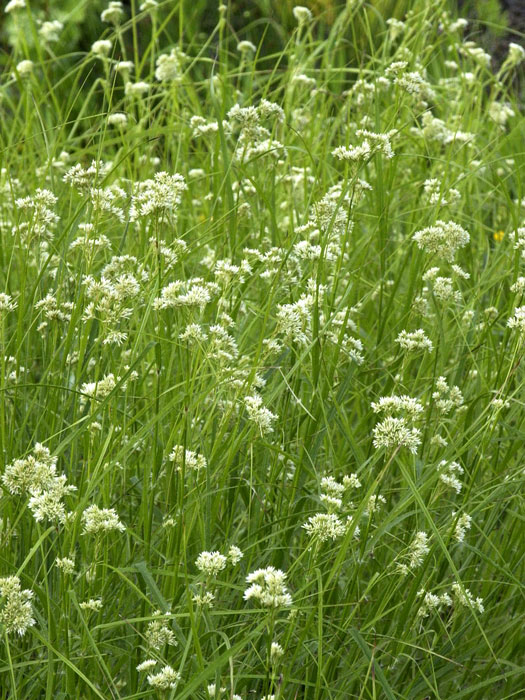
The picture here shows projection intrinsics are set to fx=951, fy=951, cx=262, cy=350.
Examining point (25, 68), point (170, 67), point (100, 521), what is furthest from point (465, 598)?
point (25, 68)

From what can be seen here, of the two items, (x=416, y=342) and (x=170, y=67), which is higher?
(x=170, y=67)

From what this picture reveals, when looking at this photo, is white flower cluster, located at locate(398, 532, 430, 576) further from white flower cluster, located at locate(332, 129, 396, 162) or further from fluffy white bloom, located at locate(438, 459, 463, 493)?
white flower cluster, located at locate(332, 129, 396, 162)

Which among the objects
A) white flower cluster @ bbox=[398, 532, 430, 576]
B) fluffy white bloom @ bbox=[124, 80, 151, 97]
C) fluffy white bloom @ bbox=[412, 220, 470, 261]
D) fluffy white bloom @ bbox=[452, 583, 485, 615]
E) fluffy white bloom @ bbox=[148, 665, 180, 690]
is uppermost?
fluffy white bloom @ bbox=[412, 220, 470, 261]

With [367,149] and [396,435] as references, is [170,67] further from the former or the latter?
[396,435]

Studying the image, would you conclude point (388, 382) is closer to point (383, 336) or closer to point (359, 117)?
point (383, 336)

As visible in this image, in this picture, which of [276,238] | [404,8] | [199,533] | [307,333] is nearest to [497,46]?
[404,8]

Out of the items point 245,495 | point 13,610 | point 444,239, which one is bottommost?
point 245,495

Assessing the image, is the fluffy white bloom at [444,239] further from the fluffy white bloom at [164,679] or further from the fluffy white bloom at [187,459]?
the fluffy white bloom at [164,679]

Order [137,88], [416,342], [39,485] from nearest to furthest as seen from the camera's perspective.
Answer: [39,485], [416,342], [137,88]

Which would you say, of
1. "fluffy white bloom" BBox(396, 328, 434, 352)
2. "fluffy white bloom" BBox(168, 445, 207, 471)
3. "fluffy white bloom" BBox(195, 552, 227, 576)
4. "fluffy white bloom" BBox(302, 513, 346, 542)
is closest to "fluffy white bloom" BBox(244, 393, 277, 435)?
"fluffy white bloom" BBox(168, 445, 207, 471)

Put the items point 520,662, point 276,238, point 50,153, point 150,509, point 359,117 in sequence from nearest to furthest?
point 150,509 → point 520,662 → point 50,153 → point 276,238 → point 359,117

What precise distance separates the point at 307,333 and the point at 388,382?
0.25 m

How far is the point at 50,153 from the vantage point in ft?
8.62

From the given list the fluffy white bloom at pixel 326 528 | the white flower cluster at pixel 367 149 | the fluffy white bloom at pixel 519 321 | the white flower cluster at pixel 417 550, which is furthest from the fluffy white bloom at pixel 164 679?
the white flower cluster at pixel 367 149
